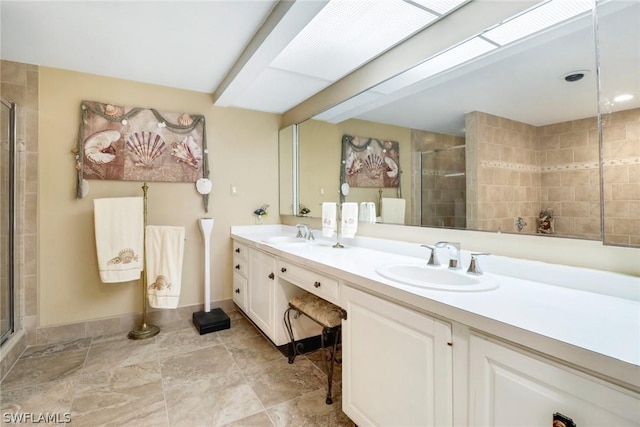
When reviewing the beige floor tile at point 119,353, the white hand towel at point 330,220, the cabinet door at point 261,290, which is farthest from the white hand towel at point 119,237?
the white hand towel at point 330,220

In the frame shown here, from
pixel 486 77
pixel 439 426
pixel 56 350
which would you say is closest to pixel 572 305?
pixel 439 426

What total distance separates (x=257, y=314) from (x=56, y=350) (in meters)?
1.55

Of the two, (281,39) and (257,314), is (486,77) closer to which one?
(281,39)

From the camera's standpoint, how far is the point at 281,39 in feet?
5.75

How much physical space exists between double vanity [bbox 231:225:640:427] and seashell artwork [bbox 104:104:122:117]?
216 cm

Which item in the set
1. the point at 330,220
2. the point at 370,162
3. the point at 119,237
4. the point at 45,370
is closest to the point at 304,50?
the point at 370,162

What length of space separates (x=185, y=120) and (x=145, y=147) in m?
0.44

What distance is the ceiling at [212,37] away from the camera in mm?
→ 1618

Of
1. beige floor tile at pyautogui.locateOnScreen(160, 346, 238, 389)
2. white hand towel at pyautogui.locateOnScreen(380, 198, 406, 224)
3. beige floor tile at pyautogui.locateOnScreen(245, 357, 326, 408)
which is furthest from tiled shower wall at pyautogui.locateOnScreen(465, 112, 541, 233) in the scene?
beige floor tile at pyautogui.locateOnScreen(160, 346, 238, 389)

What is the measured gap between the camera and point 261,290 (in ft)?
7.66

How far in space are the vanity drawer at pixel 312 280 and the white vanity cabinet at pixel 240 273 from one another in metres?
0.74

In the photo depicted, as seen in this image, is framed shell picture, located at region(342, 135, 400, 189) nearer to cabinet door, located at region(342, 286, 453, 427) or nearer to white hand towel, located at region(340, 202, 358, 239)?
white hand towel, located at region(340, 202, 358, 239)

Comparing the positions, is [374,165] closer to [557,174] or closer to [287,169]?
[557,174]

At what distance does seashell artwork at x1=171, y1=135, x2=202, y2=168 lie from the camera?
279 cm
